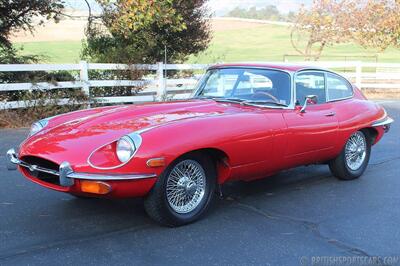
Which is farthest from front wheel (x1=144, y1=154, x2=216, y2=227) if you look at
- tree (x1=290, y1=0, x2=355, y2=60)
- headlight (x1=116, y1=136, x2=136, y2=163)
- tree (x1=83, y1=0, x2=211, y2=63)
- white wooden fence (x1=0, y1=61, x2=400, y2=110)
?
tree (x1=290, y1=0, x2=355, y2=60)

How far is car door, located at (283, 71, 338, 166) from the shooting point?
217 inches

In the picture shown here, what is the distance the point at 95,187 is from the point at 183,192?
83 cm

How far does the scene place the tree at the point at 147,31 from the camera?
12531mm

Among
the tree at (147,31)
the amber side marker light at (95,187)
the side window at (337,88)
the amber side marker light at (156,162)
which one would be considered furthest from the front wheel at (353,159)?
the tree at (147,31)

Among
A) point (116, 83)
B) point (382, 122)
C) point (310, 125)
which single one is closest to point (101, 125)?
point (310, 125)

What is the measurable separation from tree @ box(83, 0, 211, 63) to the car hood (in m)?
7.31

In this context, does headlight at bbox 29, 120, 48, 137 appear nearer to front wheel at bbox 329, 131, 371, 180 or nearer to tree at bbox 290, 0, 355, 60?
front wheel at bbox 329, 131, 371, 180

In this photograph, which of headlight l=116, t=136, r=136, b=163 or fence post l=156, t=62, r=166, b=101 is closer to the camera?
headlight l=116, t=136, r=136, b=163

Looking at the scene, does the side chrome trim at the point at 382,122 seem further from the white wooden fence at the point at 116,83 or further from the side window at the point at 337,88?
the white wooden fence at the point at 116,83

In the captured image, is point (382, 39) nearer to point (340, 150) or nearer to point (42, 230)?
point (340, 150)

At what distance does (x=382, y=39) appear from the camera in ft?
78.1

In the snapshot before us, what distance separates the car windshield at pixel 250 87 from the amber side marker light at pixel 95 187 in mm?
2013

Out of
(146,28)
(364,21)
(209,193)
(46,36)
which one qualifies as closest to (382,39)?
(364,21)

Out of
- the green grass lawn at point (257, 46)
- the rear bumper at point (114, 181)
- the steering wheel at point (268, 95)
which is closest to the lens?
the rear bumper at point (114, 181)
